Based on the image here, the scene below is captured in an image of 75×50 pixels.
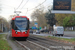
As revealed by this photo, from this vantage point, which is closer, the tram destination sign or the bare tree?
the tram destination sign

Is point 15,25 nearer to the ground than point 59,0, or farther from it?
nearer to the ground

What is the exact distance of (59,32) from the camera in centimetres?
4488

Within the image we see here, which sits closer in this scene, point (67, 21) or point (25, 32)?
point (25, 32)

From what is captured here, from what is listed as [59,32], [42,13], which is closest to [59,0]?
[59,32]

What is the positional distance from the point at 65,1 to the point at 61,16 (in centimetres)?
4533

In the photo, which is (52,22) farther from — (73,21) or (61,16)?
(73,21)

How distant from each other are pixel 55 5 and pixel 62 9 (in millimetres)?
1273

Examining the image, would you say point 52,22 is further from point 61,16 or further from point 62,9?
point 62,9

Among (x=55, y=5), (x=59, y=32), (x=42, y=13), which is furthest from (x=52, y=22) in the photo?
(x=55, y=5)

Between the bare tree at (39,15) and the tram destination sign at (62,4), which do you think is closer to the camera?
the tram destination sign at (62,4)

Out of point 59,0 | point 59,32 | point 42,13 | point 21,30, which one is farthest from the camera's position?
point 42,13

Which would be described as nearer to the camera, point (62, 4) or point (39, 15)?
point (62, 4)

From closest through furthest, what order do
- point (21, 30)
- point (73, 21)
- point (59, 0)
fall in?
point (21, 30)
point (59, 0)
point (73, 21)

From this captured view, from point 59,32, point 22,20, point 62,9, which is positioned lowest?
point 59,32
